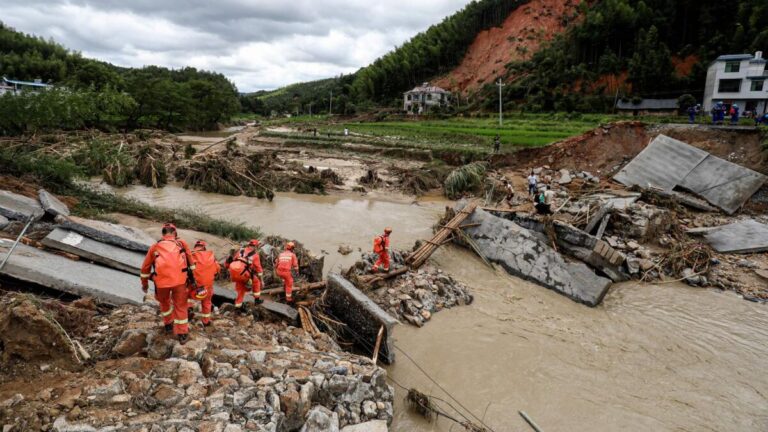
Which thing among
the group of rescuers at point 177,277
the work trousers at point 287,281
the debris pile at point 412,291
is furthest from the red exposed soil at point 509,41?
the group of rescuers at point 177,277

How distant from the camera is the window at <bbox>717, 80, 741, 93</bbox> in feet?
121

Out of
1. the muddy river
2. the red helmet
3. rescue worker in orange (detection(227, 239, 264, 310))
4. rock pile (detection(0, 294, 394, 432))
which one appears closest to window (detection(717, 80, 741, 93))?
the muddy river

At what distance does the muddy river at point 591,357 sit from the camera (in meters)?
5.95

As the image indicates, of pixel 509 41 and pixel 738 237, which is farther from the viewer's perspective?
pixel 509 41

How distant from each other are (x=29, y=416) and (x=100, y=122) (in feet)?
132

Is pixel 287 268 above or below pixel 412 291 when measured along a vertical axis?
above

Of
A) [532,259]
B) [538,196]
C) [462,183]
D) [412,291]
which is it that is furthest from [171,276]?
[462,183]

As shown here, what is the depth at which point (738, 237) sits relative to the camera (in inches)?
495

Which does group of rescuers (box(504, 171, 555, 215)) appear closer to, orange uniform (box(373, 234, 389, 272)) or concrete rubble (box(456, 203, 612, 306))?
concrete rubble (box(456, 203, 612, 306))

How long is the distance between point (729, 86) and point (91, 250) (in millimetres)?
50606

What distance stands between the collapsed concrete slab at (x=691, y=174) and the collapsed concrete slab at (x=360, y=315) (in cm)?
1536

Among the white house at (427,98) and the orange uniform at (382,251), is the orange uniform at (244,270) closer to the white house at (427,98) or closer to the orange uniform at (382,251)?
the orange uniform at (382,251)

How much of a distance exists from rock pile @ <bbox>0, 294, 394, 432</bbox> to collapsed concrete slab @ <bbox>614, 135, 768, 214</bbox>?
17.0m

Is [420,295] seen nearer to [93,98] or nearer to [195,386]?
[195,386]
